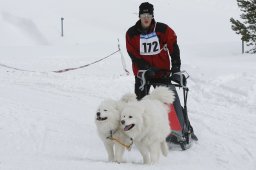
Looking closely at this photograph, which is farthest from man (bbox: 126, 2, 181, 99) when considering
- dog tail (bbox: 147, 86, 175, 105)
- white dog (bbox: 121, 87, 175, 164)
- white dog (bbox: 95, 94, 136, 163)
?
white dog (bbox: 95, 94, 136, 163)

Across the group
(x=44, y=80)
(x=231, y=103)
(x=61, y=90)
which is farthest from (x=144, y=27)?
(x=44, y=80)

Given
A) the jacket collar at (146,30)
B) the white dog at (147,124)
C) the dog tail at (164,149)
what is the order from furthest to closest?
the jacket collar at (146,30)
the dog tail at (164,149)
the white dog at (147,124)

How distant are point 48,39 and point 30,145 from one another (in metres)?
17.7

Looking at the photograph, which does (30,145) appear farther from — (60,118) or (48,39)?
(48,39)

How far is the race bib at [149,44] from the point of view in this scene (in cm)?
580

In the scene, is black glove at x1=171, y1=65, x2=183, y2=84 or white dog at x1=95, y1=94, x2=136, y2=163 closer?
white dog at x1=95, y1=94, x2=136, y2=163

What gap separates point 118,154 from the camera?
479 cm

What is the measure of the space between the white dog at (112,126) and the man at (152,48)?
3.96 ft

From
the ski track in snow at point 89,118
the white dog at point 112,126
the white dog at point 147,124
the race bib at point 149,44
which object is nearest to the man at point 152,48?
the race bib at point 149,44

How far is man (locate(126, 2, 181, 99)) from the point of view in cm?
577

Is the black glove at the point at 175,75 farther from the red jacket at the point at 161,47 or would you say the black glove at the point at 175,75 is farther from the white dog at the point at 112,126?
the white dog at the point at 112,126

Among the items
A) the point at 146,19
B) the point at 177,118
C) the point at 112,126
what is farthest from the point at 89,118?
the point at 112,126

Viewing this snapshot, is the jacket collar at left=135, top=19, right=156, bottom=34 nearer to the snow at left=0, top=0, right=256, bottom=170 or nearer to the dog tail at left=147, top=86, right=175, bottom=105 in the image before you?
the dog tail at left=147, top=86, right=175, bottom=105

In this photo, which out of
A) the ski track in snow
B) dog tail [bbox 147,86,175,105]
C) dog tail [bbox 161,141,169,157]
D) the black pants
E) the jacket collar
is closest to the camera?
dog tail [bbox 147,86,175,105]
